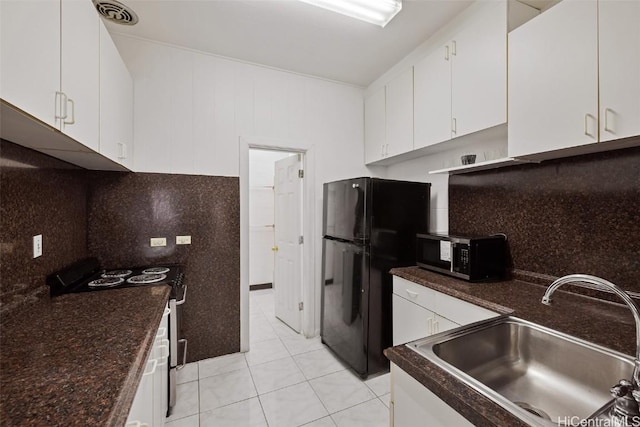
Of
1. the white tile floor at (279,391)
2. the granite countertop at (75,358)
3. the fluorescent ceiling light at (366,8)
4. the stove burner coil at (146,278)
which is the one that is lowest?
the white tile floor at (279,391)

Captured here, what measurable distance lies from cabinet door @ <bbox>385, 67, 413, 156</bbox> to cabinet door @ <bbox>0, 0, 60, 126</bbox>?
2.23m

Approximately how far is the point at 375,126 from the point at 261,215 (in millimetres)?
2539

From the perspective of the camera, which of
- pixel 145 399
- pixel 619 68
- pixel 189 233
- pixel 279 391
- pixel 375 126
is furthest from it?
pixel 375 126

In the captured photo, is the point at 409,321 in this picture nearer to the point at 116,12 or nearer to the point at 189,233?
the point at 189,233

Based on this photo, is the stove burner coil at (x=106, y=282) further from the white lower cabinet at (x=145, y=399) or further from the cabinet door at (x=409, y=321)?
the cabinet door at (x=409, y=321)

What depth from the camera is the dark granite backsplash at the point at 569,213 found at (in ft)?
4.59

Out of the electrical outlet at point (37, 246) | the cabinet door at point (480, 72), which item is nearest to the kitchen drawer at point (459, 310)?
the cabinet door at point (480, 72)

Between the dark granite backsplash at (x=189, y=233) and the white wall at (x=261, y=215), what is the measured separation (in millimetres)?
2047

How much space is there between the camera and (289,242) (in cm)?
316

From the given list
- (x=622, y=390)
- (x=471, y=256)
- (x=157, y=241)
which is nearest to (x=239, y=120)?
(x=157, y=241)

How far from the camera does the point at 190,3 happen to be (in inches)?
73.1

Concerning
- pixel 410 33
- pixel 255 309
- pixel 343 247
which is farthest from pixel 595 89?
pixel 255 309

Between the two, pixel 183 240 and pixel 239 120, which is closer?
pixel 183 240

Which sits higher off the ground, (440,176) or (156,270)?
(440,176)
